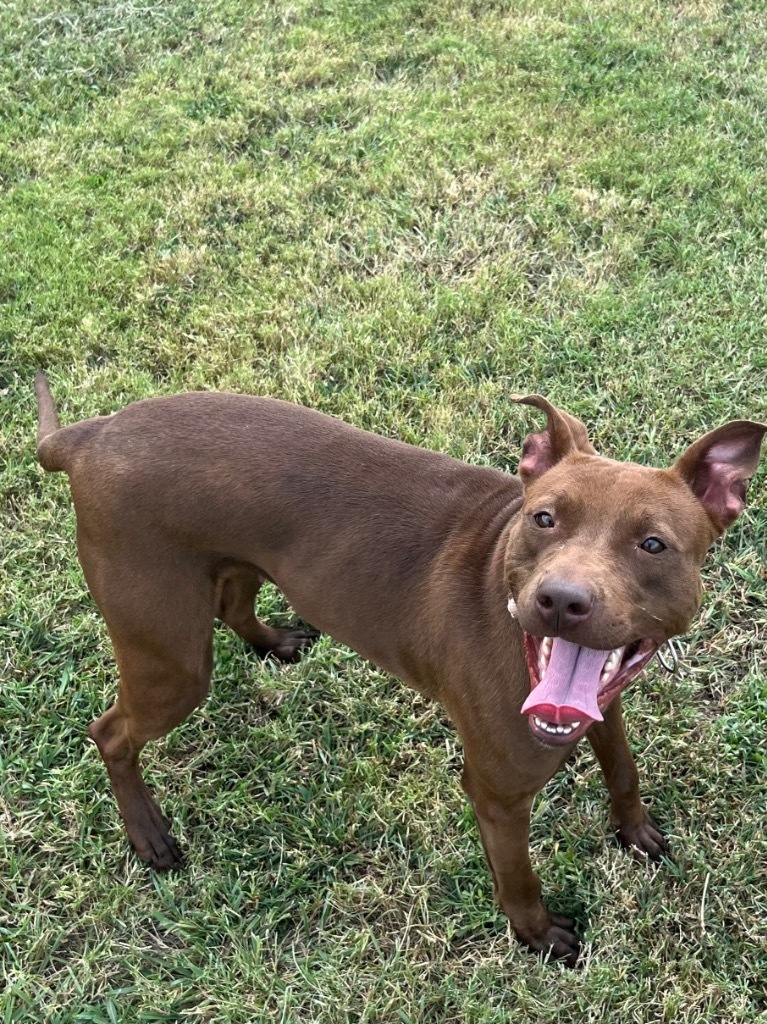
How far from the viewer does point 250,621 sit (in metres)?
3.85

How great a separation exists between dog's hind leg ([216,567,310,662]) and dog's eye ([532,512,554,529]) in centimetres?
106

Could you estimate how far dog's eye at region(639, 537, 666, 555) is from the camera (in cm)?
245

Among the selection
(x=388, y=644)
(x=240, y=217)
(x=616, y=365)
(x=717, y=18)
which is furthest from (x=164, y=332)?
(x=717, y=18)

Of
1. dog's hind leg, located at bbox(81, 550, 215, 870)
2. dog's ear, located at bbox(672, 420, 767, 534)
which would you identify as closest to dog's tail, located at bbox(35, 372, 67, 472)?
dog's hind leg, located at bbox(81, 550, 215, 870)

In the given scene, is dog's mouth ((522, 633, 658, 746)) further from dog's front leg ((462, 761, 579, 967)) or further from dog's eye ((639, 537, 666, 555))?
dog's front leg ((462, 761, 579, 967))

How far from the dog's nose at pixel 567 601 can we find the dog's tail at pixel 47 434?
1.69 metres

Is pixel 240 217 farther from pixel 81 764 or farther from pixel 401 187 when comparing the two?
pixel 81 764

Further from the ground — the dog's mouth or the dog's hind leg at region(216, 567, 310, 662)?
the dog's mouth

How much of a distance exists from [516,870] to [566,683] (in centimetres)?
87

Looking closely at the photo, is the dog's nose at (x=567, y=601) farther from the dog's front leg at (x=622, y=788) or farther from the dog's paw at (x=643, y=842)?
the dog's paw at (x=643, y=842)

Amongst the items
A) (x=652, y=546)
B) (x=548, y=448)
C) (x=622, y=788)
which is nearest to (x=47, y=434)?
(x=548, y=448)

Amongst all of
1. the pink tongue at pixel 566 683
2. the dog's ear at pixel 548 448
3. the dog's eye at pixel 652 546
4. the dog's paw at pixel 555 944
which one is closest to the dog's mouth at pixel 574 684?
the pink tongue at pixel 566 683

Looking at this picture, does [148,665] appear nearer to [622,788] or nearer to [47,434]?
[47,434]

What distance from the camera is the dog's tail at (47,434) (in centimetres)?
310
